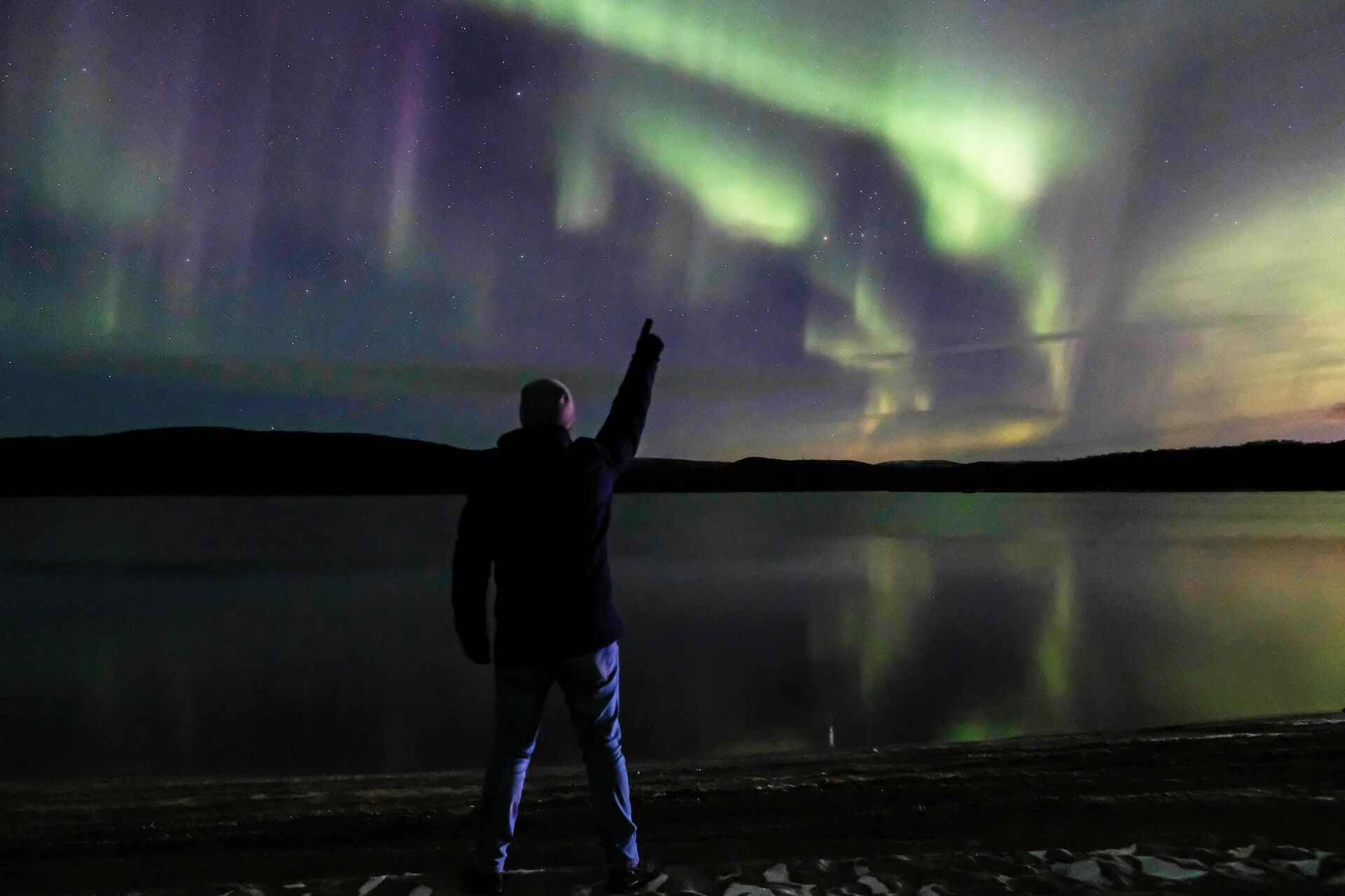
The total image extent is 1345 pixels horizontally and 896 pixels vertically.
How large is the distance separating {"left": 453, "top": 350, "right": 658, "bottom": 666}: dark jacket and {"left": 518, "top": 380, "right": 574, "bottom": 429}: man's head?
3 centimetres

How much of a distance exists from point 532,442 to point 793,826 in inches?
97.2

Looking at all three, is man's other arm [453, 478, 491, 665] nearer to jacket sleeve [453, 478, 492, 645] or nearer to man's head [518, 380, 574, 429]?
jacket sleeve [453, 478, 492, 645]

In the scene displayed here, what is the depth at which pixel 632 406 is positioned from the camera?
3.25 m

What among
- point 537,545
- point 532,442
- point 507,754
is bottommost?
point 507,754

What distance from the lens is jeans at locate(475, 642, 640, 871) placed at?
2980 mm

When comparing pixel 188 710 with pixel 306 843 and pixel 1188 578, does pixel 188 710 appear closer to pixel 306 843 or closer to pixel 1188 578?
pixel 306 843

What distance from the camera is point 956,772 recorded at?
527 cm

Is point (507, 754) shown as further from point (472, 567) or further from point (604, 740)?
point (472, 567)

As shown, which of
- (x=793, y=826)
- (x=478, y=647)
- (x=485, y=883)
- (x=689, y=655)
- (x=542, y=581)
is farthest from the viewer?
(x=689, y=655)

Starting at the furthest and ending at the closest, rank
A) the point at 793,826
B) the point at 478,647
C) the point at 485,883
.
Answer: the point at 793,826 → the point at 485,883 → the point at 478,647

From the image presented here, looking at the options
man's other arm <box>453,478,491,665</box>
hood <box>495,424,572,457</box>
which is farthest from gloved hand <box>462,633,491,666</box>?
hood <box>495,424,572,457</box>

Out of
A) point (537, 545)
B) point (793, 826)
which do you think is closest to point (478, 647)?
point (537, 545)

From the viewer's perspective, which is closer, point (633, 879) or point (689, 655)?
point (633, 879)

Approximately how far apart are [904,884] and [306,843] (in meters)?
2.77
